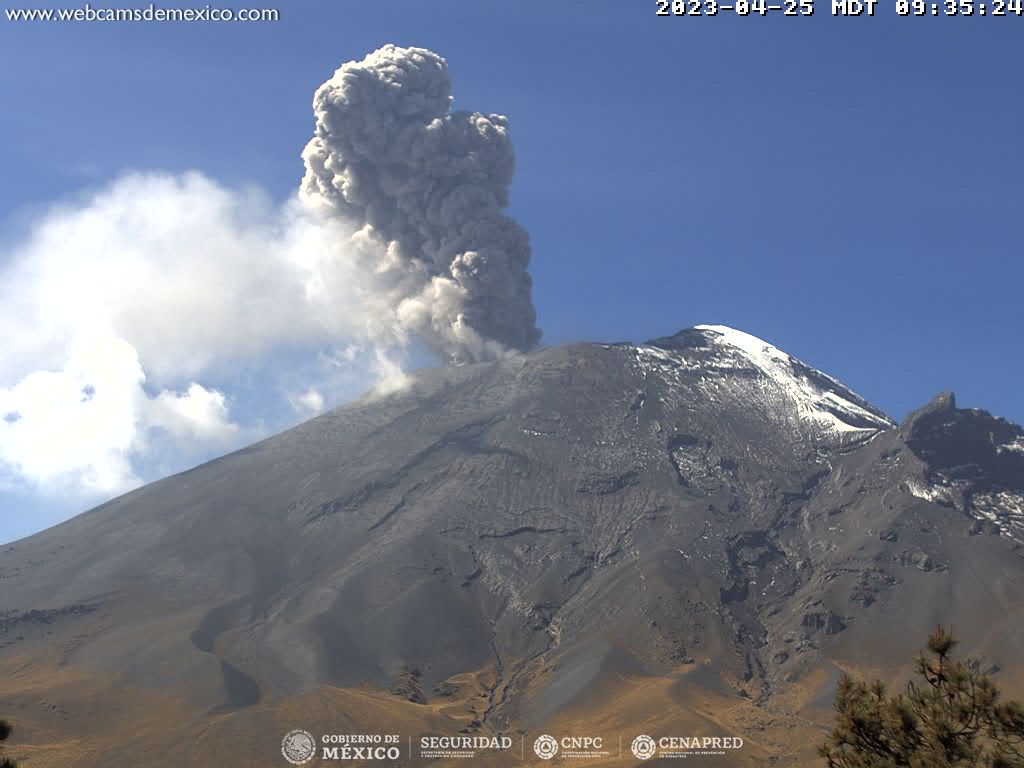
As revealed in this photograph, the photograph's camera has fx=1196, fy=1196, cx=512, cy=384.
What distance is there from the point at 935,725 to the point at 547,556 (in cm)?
14051

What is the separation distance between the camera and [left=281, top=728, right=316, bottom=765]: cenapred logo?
350 feet

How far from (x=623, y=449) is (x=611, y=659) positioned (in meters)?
55.2

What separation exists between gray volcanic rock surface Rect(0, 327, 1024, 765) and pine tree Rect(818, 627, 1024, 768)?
10256 centimetres

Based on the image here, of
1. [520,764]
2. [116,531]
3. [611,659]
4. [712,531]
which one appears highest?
[116,531]

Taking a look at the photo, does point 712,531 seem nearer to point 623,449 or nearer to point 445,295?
point 623,449

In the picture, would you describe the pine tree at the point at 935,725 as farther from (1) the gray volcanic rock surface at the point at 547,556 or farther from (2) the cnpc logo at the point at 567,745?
(1) the gray volcanic rock surface at the point at 547,556

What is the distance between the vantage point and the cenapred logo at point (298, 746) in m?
107

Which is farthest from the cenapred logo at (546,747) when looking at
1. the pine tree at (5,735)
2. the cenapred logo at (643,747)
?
the pine tree at (5,735)

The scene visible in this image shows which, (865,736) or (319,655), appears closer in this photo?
(865,736)

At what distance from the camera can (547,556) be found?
522 ft

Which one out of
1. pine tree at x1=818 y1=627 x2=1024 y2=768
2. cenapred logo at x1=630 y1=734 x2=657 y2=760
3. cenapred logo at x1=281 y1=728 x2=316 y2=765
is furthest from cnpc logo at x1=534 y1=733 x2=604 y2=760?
pine tree at x1=818 y1=627 x2=1024 y2=768

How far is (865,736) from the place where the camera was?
67.0 ft

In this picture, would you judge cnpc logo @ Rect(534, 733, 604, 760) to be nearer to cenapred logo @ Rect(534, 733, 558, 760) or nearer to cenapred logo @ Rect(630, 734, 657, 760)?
cenapred logo @ Rect(534, 733, 558, 760)

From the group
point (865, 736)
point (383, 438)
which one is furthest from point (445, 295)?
point (865, 736)
